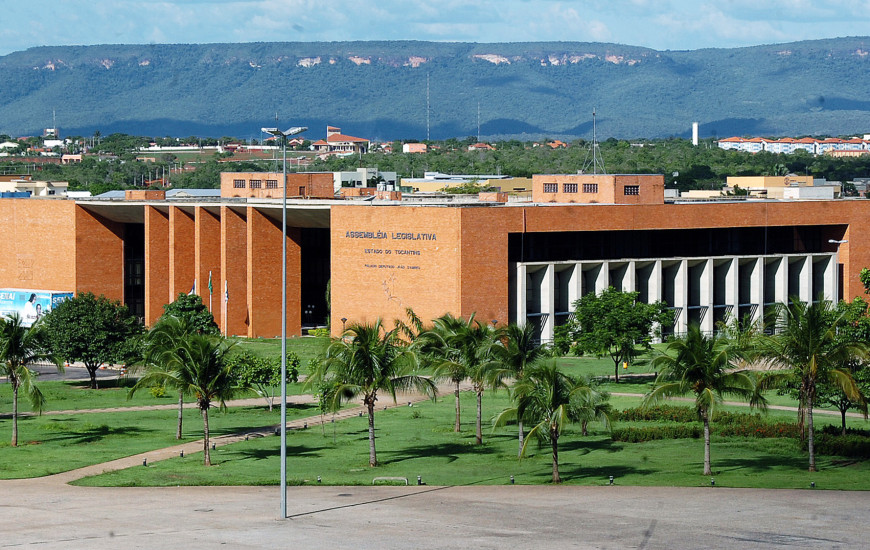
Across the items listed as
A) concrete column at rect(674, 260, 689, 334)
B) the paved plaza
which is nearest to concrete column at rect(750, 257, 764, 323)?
concrete column at rect(674, 260, 689, 334)

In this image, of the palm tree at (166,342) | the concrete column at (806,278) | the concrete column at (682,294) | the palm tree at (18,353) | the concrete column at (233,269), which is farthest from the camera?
the concrete column at (806,278)

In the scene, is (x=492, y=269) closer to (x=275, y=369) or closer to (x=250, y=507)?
(x=275, y=369)

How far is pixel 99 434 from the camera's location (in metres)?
51.5

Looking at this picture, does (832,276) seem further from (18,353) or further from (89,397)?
(18,353)

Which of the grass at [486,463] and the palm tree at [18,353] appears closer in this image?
the grass at [486,463]

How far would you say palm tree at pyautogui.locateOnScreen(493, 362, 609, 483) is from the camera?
128 feet

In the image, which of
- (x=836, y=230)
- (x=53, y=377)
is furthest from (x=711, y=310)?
(x=53, y=377)

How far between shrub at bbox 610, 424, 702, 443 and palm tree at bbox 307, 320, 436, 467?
874cm

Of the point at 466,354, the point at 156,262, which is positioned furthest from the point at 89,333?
the point at 156,262

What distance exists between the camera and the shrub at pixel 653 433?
1916 inches

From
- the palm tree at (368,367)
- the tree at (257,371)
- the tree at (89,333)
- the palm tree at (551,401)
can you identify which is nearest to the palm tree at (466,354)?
the palm tree at (368,367)

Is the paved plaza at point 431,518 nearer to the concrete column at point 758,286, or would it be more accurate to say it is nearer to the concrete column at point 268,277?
the concrete column at point 268,277

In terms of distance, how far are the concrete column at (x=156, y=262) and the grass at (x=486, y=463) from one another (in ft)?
146

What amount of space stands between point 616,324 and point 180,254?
3721 cm
